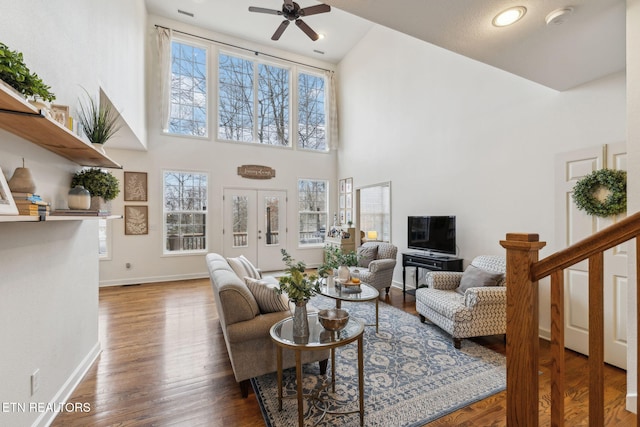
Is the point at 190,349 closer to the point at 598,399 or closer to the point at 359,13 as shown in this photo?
the point at 598,399

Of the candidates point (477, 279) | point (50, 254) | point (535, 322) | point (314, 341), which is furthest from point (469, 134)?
point (50, 254)

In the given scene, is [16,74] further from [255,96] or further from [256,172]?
[255,96]

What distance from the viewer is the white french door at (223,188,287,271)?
6434 mm

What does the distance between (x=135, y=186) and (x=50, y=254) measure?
13.7 feet

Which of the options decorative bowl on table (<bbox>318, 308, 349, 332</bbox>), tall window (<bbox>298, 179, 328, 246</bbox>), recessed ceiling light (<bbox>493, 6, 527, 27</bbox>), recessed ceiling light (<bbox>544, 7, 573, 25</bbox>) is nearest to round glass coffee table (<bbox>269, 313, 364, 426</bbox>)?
decorative bowl on table (<bbox>318, 308, 349, 332</bbox>)

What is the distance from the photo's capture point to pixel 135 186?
5.57 m

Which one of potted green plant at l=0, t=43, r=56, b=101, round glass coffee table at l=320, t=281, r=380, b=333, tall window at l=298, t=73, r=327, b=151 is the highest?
tall window at l=298, t=73, r=327, b=151

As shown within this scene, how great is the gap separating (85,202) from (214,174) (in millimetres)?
4354

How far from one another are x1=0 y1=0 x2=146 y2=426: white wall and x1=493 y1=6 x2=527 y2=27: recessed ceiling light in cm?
271

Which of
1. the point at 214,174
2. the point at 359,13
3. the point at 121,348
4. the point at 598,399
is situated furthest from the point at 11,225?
the point at 214,174

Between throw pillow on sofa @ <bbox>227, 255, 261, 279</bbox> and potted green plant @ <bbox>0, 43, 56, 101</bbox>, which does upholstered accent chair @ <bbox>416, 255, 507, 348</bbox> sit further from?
potted green plant @ <bbox>0, 43, 56, 101</bbox>

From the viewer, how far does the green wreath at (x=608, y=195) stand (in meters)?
2.45

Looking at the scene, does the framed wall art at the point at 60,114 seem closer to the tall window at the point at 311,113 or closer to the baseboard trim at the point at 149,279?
the baseboard trim at the point at 149,279

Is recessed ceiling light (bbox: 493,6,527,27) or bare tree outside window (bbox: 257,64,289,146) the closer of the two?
recessed ceiling light (bbox: 493,6,527,27)
